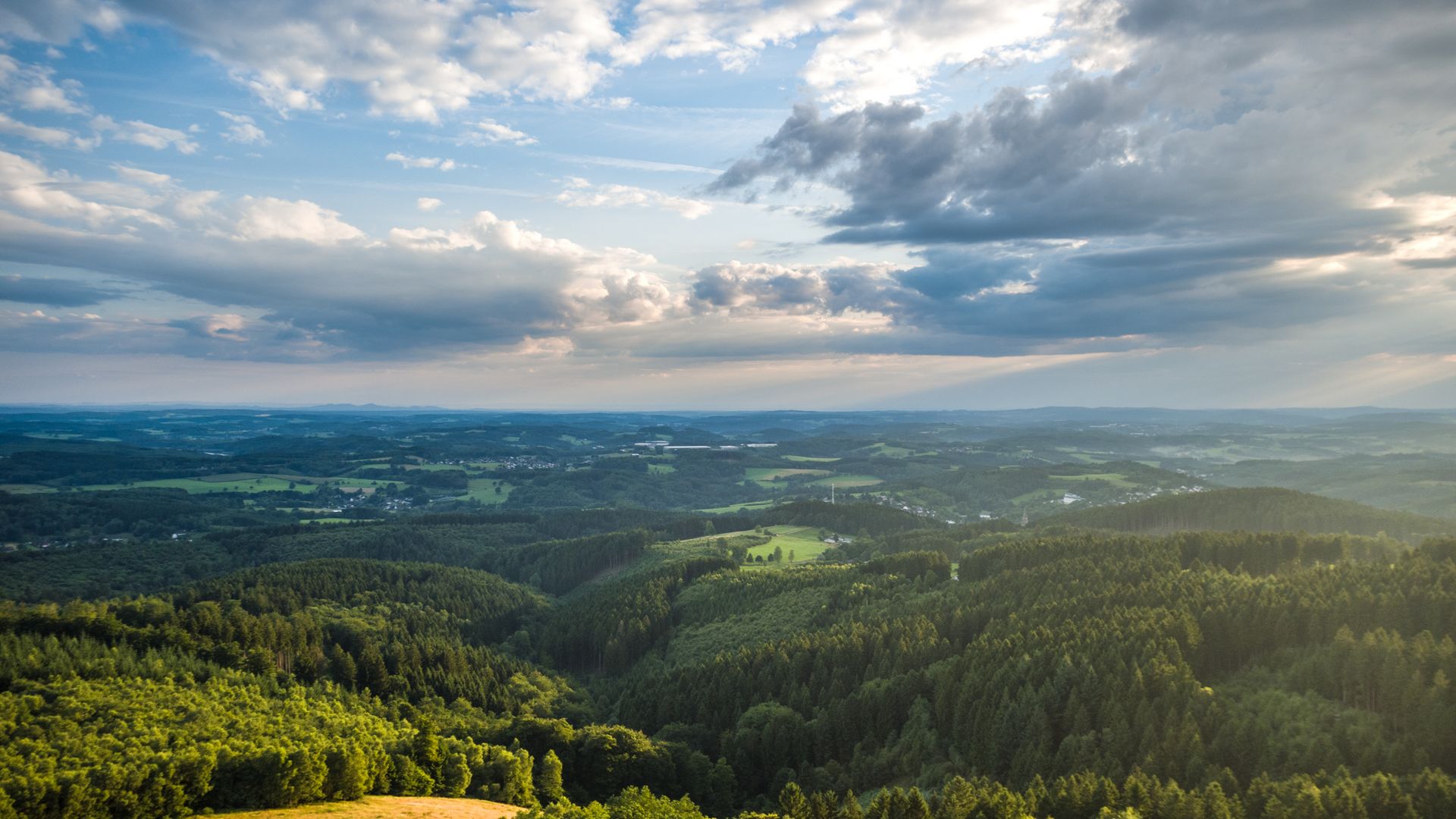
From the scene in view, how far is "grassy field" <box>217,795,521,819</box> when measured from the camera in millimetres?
62875

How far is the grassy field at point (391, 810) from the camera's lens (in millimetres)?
62875

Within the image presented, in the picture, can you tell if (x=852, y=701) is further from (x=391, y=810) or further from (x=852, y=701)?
(x=391, y=810)

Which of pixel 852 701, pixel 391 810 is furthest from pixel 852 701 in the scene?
pixel 391 810

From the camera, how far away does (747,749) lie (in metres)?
98.6

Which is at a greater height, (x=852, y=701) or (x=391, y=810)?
(x=391, y=810)

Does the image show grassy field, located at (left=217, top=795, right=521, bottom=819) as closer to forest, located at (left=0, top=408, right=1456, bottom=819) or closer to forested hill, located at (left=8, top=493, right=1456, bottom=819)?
forest, located at (left=0, top=408, right=1456, bottom=819)

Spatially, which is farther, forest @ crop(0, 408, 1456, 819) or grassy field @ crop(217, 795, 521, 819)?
forest @ crop(0, 408, 1456, 819)

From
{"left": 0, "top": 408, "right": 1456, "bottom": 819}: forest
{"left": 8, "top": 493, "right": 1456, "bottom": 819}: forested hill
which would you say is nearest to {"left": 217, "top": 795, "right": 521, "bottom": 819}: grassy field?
{"left": 0, "top": 408, "right": 1456, "bottom": 819}: forest

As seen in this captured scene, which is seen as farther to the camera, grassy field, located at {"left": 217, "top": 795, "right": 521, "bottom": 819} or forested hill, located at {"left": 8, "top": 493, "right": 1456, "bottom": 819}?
forested hill, located at {"left": 8, "top": 493, "right": 1456, "bottom": 819}

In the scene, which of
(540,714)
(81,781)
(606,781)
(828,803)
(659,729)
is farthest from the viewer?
(540,714)

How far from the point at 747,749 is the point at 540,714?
40.5 metres

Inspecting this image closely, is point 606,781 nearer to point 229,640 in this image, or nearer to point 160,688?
point 160,688

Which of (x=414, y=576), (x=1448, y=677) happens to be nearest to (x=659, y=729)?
(x=1448, y=677)

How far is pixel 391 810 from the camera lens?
6600cm
